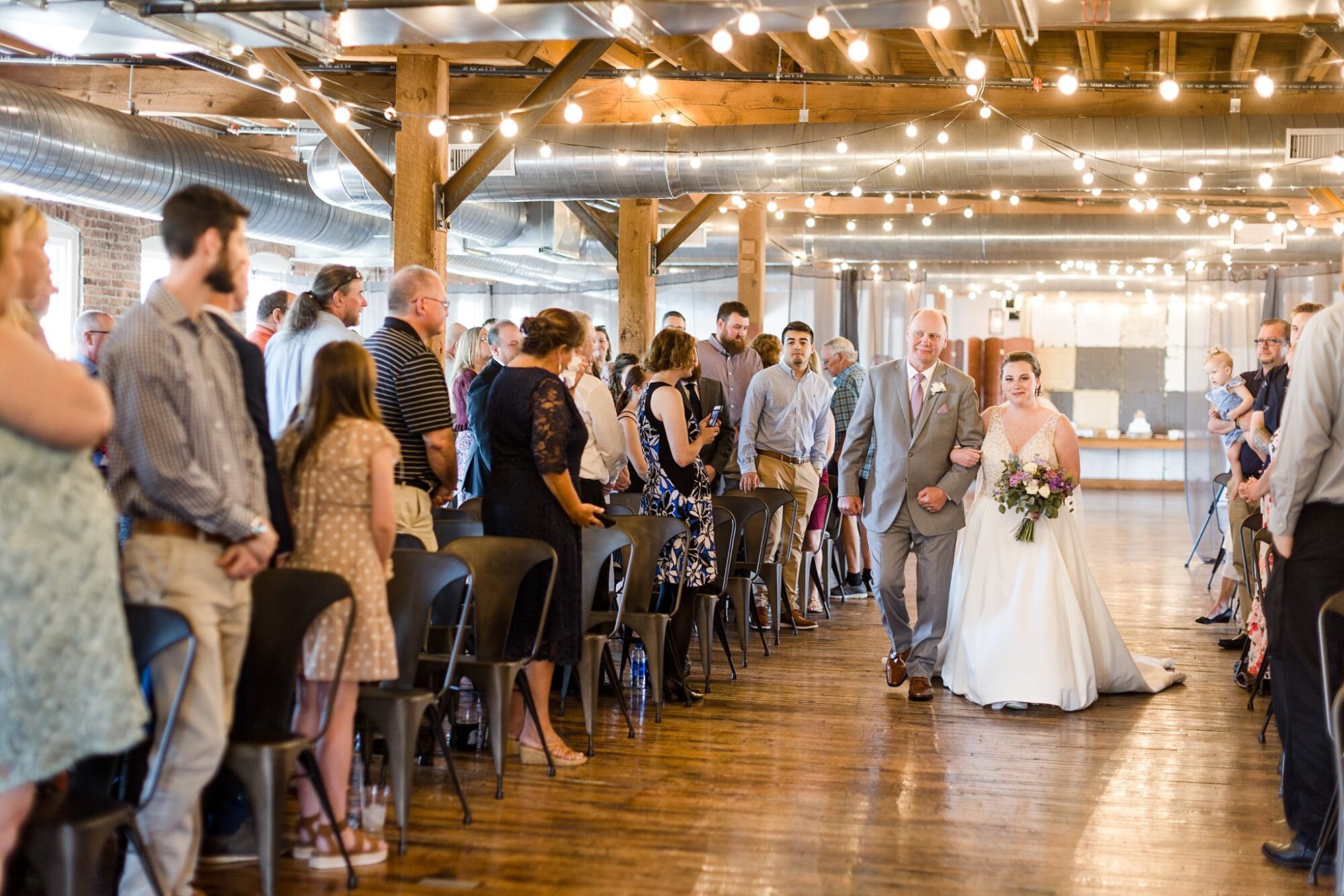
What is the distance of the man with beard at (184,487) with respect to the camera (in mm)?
2789

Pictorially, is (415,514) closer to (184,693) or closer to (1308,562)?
(184,693)

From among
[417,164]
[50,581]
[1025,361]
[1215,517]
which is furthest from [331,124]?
[1215,517]

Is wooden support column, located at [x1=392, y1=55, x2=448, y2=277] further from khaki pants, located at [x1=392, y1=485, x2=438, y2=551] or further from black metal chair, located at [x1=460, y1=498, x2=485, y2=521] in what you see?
khaki pants, located at [x1=392, y1=485, x2=438, y2=551]

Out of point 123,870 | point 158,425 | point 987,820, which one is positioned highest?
point 158,425

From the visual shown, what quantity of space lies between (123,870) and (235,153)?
738 centimetres

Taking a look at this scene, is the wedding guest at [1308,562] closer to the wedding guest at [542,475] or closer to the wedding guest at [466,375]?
the wedding guest at [542,475]

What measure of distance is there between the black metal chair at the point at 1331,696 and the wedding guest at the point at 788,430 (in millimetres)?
3870

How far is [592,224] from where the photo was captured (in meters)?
11.7

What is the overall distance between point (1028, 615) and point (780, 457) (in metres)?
2.24

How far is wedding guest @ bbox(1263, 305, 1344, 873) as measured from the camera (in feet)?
11.6

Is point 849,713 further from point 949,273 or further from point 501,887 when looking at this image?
point 949,273

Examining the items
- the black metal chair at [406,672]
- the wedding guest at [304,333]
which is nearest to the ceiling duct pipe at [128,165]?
the wedding guest at [304,333]

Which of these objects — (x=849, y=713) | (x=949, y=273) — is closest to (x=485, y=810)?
(x=849, y=713)

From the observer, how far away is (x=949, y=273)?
1733 cm
